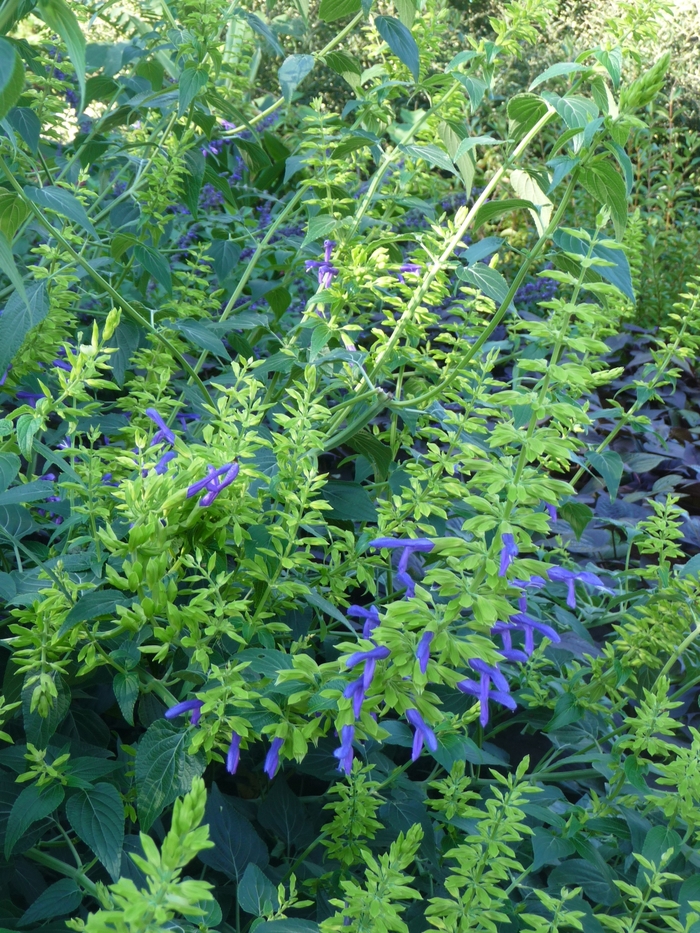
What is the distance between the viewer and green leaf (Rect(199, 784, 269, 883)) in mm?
1288

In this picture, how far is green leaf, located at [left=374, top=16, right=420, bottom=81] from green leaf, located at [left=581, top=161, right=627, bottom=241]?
53cm

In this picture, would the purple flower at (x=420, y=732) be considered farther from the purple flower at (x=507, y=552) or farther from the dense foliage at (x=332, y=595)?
the purple flower at (x=507, y=552)

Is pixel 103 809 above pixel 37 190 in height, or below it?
below

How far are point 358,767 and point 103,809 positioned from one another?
1.18ft

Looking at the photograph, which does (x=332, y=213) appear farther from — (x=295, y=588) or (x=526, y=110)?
(x=295, y=588)

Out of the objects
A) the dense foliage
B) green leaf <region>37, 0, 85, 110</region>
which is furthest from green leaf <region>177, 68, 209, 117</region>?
green leaf <region>37, 0, 85, 110</region>

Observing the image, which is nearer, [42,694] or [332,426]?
[42,694]

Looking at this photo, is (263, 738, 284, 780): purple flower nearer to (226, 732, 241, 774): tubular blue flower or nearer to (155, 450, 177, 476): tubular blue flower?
(226, 732, 241, 774): tubular blue flower

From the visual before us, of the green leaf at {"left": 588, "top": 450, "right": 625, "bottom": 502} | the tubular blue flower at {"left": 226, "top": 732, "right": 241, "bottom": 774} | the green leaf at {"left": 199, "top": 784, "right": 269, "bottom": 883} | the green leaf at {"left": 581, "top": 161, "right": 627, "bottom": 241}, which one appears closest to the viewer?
the tubular blue flower at {"left": 226, "top": 732, "right": 241, "bottom": 774}

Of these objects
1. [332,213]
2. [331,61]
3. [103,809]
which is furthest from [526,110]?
[103,809]

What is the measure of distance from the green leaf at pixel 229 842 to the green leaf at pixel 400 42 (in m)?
1.30

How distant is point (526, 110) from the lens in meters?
1.42

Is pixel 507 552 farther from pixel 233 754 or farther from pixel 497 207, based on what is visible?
pixel 497 207

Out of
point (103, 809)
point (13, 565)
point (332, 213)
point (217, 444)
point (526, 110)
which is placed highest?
point (526, 110)
